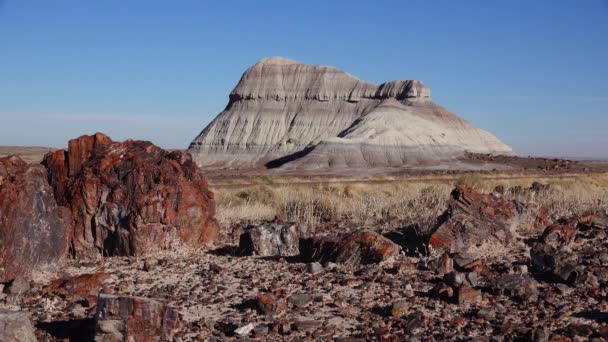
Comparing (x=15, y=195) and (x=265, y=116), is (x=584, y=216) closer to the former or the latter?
(x=15, y=195)

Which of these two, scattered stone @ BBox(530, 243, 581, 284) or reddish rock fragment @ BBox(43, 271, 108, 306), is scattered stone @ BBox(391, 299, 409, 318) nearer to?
scattered stone @ BBox(530, 243, 581, 284)

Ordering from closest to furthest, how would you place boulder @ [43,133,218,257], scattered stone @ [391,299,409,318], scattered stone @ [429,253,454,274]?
scattered stone @ [391,299,409,318] → scattered stone @ [429,253,454,274] → boulder @ [43,133,218,257]

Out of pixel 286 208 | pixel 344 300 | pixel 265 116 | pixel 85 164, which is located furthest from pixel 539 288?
pixel 265 116

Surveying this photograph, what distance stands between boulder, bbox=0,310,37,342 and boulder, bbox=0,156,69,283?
75.0 inches

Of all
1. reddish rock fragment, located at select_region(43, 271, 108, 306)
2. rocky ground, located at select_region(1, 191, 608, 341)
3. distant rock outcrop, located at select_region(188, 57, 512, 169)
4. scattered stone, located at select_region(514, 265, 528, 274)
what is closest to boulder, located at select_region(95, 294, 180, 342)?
rocky ground, located at select_region(1, 191, 608, 341)

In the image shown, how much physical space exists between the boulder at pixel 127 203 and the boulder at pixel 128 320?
292cm

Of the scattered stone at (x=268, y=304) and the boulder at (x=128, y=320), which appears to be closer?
the boulder at (x=128, y=320)

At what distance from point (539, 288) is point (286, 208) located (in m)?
7.19

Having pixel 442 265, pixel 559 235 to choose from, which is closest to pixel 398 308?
pixel 442 265

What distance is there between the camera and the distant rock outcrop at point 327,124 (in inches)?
2618

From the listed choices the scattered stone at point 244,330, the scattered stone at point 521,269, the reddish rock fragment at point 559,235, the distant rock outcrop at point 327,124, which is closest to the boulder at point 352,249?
the scattered stone at point 521,269

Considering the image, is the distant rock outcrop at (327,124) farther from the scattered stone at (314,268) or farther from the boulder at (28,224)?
the scattered stone at (314,268)

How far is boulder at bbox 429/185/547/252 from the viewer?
7.53m

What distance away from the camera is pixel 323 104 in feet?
268
